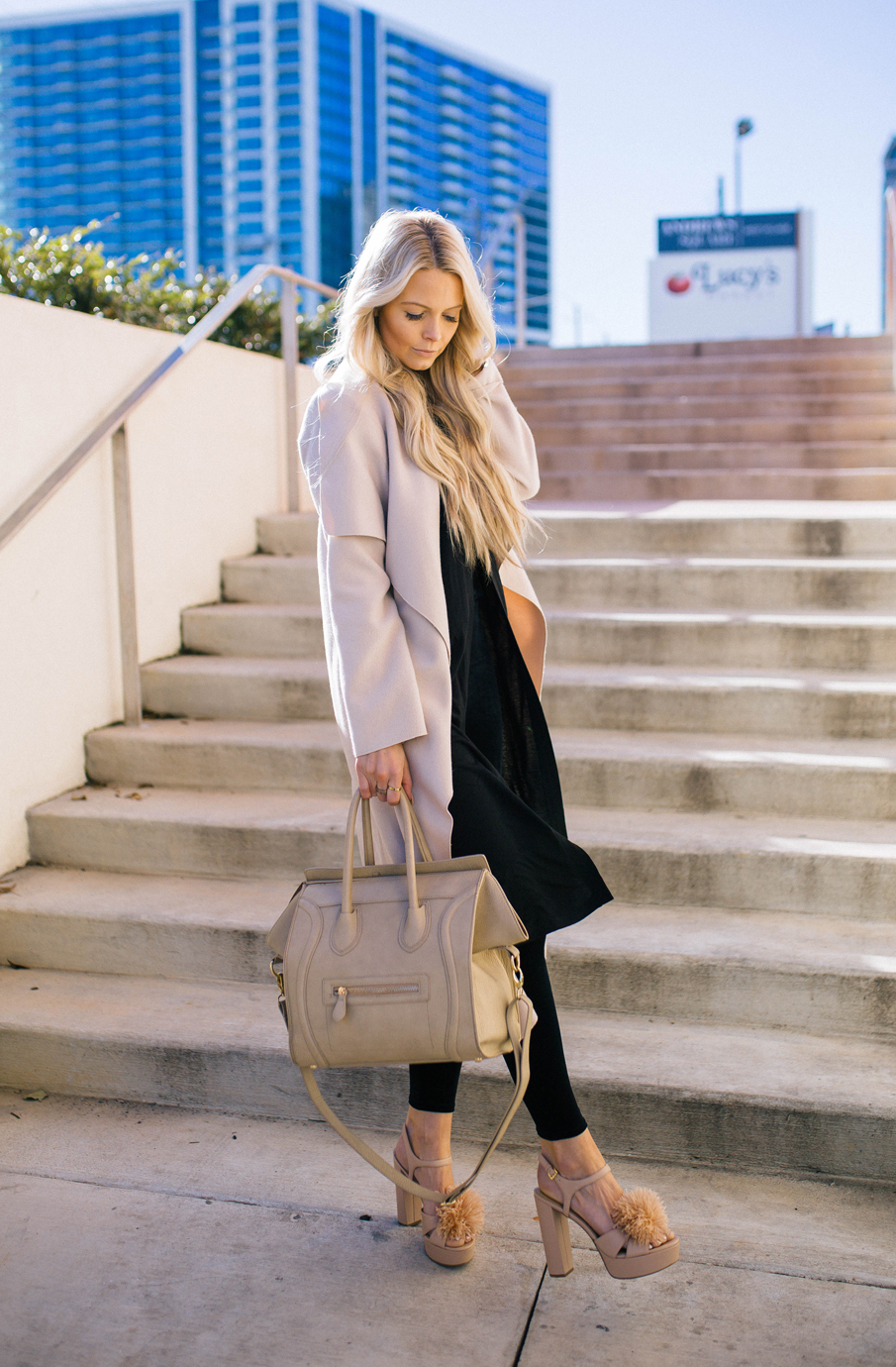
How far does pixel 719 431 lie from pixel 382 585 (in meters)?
4.79

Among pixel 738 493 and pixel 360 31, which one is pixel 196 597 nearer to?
pixel 738 493

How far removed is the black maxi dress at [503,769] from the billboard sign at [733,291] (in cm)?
1295

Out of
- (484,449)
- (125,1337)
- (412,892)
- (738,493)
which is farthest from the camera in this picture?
(738,493)

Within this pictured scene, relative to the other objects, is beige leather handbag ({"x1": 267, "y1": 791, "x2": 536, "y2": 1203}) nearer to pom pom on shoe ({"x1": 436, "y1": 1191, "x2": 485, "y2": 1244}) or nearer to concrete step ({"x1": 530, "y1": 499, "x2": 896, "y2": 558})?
pom pom on shoe ({"x1": 436, "y1": 1191, "x2": 485, "y2": 1244})

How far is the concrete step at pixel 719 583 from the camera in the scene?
11.9ft

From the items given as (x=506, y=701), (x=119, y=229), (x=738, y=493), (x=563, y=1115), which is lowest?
(x=563, y=1115)

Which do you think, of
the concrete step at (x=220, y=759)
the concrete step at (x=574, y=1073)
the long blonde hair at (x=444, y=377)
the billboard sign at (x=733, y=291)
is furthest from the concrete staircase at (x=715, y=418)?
the billboard sign at (x=733, y=291)

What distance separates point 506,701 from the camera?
72.7 inches

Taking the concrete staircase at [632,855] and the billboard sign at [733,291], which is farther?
the billboard sign at [733,291]

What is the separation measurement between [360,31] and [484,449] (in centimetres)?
15396

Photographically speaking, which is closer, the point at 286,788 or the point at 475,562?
the point at 475,562

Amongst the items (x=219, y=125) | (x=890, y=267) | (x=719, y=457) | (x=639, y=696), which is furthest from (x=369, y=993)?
(x=219, y=125)

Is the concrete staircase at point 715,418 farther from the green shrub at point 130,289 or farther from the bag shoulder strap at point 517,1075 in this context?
the bag shoulder strap at point 517,1075

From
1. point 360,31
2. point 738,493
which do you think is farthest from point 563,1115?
point 360,31
